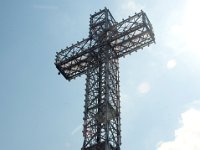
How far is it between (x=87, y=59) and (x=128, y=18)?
15.2 feet

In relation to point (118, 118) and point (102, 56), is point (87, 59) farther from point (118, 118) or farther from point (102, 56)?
point (118, 118)

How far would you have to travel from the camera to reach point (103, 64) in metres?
34.8

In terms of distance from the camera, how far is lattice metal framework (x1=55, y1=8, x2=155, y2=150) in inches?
1211

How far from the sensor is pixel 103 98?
32219mm

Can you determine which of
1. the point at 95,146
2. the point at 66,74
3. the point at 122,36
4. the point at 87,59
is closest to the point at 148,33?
the point at 122,36

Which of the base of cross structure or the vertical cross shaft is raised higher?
the vertical cross shaft

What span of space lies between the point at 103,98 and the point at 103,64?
356cm

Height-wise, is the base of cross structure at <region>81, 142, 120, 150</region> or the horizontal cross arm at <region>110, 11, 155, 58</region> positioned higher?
the horizontal cross arm at <region>110, 11, 155, 58</region>

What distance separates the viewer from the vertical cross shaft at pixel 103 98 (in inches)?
1190

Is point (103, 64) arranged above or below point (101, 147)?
above

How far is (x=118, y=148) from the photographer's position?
1195 inches

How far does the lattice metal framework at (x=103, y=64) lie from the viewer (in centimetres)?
3077

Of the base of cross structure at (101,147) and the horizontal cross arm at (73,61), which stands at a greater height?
the horizontal cross arm at (73,61)

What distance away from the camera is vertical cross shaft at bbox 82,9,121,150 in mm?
30234
